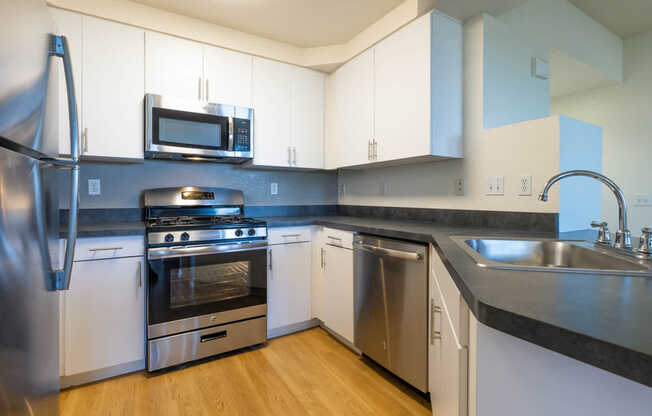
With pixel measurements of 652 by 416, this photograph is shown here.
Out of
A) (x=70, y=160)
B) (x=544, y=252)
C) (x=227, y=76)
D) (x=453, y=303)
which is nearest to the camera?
(x=70, y=160)

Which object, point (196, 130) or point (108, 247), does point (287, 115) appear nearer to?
point (196, 130)

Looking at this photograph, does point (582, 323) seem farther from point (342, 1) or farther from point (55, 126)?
point (342, 1)

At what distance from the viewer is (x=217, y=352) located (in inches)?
83.6

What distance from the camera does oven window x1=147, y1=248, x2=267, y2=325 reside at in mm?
1937

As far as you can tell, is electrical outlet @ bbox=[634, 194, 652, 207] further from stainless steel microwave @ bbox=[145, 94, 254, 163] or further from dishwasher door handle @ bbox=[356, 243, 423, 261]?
stainless steel microwave @ bbox=[145, 94, 254, 163]

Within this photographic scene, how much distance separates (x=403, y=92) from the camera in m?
2.12

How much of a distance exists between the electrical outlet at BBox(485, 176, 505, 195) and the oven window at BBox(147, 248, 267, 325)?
1.58 m

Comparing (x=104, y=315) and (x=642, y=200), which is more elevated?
(x=642, y=200)

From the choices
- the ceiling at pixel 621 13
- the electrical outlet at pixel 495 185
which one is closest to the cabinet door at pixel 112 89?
the electrical outlet at pixel 495 185

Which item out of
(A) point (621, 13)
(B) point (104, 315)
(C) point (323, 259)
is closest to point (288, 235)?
(C) point (323, 259)

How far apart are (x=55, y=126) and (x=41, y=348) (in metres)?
0.72

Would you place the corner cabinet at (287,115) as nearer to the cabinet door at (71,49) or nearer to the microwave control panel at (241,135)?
the microwave control panel at (241,135)

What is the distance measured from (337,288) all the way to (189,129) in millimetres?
1574

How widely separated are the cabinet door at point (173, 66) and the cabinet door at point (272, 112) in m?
0.44
